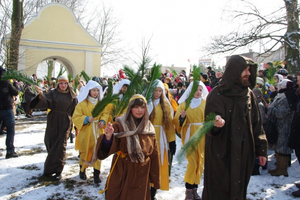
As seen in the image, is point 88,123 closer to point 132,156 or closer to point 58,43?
point 132,156

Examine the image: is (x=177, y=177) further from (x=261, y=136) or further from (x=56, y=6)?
(x=56, y=6)

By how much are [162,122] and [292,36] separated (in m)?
9.23

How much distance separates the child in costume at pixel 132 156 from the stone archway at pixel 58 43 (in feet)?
61.4

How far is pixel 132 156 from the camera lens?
3.09m

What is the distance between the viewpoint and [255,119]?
10.0 feet

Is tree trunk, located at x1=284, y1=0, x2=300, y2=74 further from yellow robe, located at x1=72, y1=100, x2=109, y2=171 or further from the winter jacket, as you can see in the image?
the winter jacket

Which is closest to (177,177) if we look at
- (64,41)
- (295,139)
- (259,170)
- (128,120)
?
(259,170)

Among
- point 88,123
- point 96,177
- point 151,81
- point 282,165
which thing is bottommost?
point 96,177

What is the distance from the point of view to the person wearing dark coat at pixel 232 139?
2.83m

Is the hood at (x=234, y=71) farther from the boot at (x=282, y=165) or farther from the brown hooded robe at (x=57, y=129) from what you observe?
the brown hooded robe at (x=57, y=129)

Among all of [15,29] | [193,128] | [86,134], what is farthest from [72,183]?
[15,29]

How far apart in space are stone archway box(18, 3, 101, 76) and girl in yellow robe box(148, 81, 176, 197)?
58.5 feet

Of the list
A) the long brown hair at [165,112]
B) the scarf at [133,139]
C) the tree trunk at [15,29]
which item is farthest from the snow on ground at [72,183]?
the tree trunk at [15,29]

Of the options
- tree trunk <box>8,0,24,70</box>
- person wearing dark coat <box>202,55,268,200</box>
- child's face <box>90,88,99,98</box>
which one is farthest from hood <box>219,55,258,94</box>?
tree trunk <box>8,0,24,70</box>
